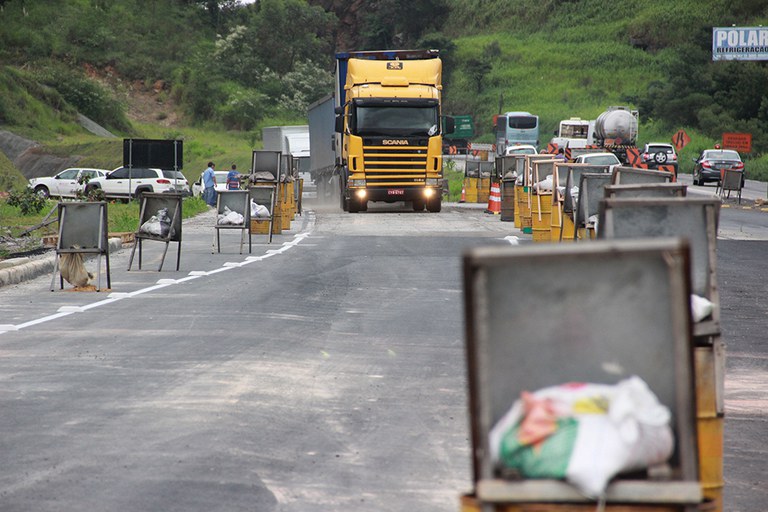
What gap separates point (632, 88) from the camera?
108 meters

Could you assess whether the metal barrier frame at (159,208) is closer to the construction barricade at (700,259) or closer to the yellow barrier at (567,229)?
the yellow barrier at (567,229)

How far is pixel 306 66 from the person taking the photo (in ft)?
313

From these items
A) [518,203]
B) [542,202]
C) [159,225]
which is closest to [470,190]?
[518,203]

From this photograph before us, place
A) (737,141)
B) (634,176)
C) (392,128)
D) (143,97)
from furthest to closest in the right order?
1. (143,97)
2. (737,141)
3. (392,128)
4. (634,176)

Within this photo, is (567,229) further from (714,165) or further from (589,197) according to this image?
(714,165)

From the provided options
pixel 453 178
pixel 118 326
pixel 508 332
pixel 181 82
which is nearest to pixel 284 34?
pixel 181 82

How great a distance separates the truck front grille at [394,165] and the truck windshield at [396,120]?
46 centimetres

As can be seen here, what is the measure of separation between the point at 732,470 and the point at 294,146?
51675 mm

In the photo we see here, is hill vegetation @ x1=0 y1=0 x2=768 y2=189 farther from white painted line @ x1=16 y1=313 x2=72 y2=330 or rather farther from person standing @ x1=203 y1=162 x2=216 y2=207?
white painted line @ x1=16 y1=313 x2=72 y2=330

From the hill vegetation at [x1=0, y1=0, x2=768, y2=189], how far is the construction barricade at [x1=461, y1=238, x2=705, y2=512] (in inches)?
2451

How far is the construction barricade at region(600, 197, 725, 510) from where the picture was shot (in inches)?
210

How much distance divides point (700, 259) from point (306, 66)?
298 feet

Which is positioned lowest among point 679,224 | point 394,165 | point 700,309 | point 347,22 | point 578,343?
point 700,309

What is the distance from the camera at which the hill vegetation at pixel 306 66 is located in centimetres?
8038
